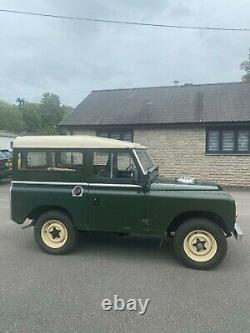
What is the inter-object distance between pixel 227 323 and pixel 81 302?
5.75 feet

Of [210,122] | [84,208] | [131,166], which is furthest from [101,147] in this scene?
[210,122]

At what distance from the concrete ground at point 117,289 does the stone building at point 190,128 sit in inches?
345

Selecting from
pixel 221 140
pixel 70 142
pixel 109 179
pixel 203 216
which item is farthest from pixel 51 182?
pixel 221 140

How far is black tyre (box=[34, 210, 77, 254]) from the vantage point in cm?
553

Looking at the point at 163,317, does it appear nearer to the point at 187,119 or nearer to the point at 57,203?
the point at 57,203

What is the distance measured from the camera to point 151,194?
520 cm

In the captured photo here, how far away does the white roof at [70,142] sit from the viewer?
5.40 m

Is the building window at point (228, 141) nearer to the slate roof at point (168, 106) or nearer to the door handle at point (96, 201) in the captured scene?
the slate roof at point (168, 106)

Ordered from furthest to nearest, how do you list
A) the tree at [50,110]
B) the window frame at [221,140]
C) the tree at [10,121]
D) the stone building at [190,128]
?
the tree at [10,121] → the tree at [50,110] → the stone building at [190,128] → the window frame at [221,140]

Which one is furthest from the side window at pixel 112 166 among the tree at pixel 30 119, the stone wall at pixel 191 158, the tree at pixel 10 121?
the tree at pixel 10 121

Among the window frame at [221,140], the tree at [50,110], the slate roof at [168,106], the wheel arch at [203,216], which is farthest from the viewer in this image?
the tree at [50,110]

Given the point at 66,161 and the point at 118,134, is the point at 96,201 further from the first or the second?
the point at 118,134

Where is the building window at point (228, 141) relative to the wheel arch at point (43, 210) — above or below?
above

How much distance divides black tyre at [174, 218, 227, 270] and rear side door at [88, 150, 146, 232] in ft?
2.36
